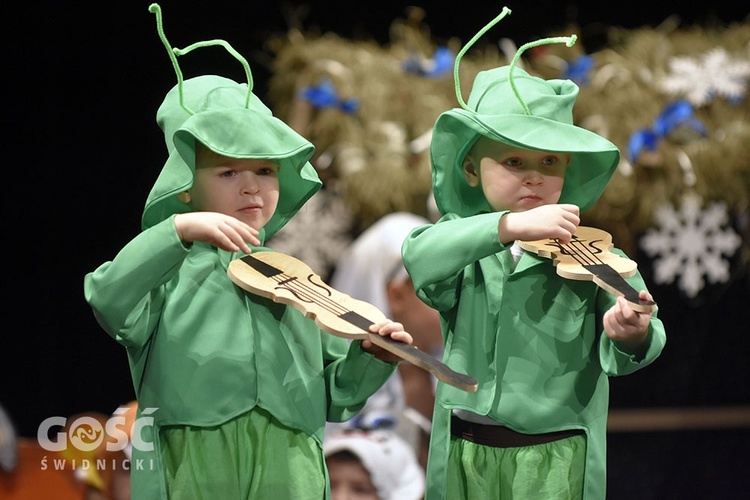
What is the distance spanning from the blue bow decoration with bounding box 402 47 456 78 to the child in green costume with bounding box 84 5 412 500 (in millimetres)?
1179

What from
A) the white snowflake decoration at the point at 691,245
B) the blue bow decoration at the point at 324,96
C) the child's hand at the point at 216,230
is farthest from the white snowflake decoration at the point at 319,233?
the child's hand at the point at 216,230

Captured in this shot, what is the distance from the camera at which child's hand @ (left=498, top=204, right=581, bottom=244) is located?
150 cm

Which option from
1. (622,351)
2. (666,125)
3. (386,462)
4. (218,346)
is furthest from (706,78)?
(218,346)

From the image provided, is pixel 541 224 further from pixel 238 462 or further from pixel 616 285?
pixel 238 462

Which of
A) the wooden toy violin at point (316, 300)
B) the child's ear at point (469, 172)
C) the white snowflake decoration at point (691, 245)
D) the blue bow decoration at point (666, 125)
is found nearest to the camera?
the wooden toy violin at point (316, 300)

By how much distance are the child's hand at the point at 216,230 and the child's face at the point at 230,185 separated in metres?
0.08

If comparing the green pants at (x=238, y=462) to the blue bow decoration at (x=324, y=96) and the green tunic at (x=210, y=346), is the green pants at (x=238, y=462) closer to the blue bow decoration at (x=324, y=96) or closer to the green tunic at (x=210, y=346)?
the green tunic at (x=210, y=346)

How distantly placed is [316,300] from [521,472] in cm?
37

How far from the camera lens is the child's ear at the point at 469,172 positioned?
1701 millimetres

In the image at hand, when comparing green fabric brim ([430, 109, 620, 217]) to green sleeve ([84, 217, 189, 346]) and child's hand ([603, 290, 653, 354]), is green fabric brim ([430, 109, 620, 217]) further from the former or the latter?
green sleeve ([84, 217, 189, 346])

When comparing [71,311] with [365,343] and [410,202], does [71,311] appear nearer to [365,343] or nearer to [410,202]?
[410,202]

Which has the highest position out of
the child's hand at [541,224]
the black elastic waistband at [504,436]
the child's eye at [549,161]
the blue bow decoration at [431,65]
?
the blue bow decoration at [431,65]

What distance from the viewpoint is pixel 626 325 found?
1.53m

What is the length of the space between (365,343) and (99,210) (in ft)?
3.90
